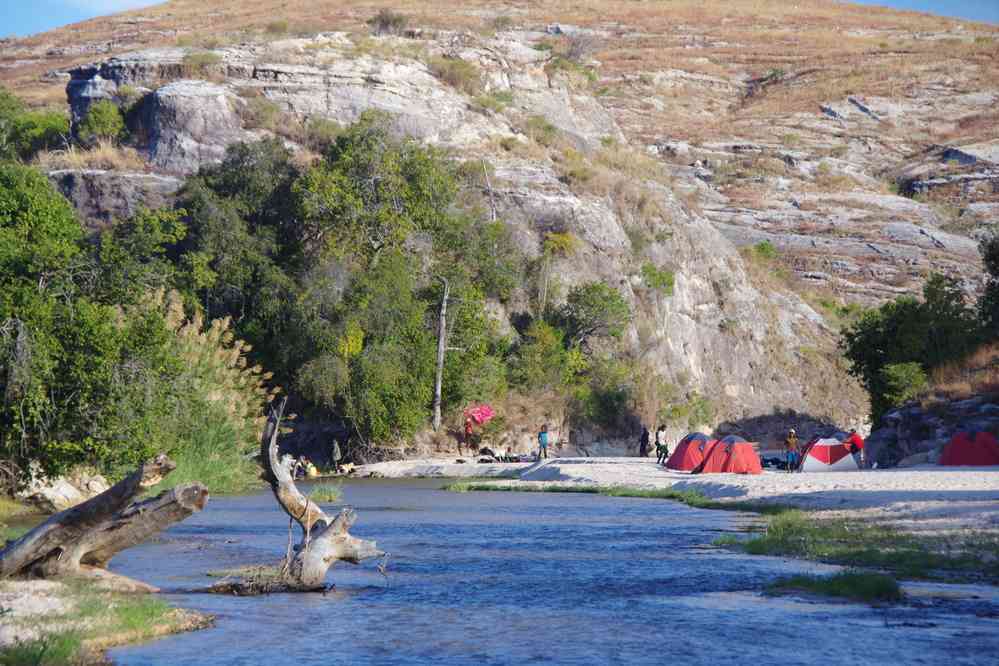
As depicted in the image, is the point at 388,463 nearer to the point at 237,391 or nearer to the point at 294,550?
the point at 237,391

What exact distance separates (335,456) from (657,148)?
69.2 m

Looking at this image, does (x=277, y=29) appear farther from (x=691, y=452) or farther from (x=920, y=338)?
(x=691, y=452)

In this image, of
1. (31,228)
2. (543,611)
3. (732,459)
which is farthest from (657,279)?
(543,611)

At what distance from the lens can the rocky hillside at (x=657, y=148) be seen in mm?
64812

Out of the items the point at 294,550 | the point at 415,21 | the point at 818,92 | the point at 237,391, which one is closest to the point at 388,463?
the point at 237,391

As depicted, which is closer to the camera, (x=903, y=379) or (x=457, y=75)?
(x=903, y=379)

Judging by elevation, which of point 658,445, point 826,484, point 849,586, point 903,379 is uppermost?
point 903,379

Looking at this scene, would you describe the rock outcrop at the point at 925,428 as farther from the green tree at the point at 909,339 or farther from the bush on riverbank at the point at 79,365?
the bush on riverbank at the point at 79,365

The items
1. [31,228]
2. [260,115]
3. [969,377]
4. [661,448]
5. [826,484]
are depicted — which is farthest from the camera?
[260,115]

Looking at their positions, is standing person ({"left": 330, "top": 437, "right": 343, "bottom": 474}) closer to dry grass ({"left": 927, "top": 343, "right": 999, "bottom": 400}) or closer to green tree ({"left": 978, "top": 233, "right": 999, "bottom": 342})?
dry grass ({"left": 927, "top": 343, "right": 999, "bottom": 400})

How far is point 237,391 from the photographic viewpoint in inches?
1604

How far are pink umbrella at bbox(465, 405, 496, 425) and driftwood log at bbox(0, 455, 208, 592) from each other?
1558 inches

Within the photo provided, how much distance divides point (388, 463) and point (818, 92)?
9454cm

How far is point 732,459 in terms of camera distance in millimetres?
41781
